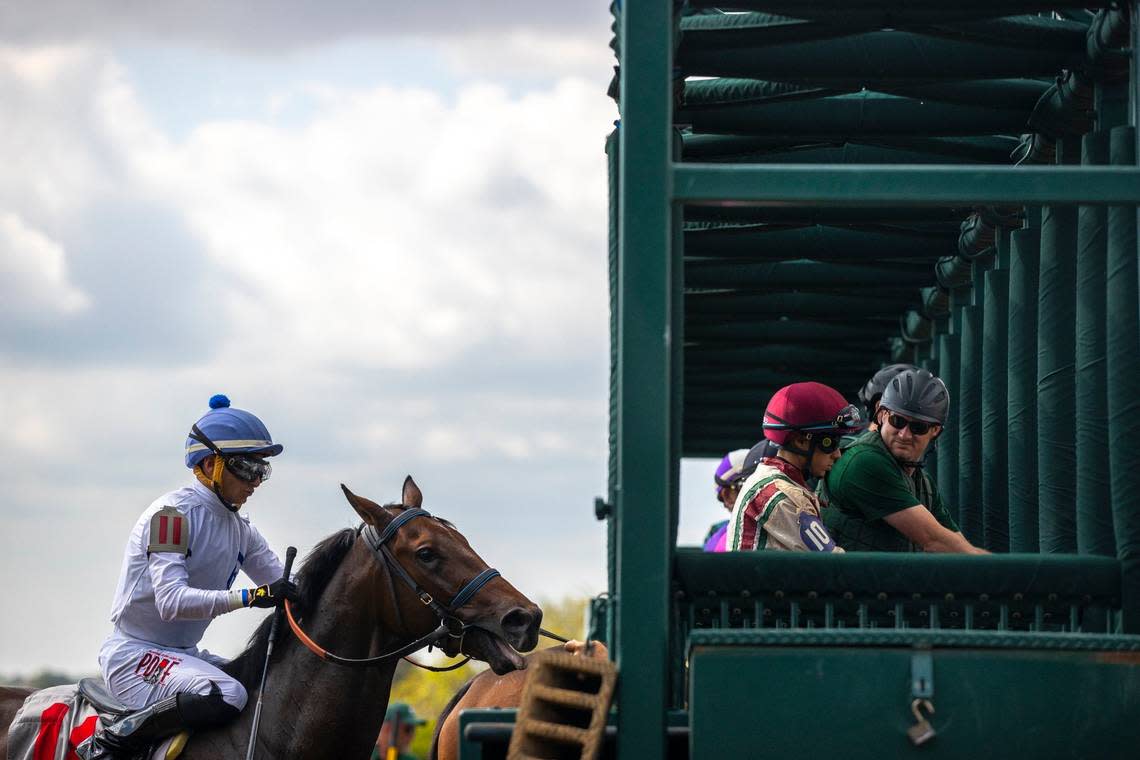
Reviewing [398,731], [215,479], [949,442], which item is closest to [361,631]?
[215,479]

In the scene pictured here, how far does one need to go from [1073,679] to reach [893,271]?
5004 mm

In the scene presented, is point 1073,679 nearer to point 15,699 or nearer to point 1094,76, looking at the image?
point 1094,76

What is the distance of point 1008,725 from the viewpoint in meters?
3.44

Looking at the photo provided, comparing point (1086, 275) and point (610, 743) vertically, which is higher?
point (1086, 275)

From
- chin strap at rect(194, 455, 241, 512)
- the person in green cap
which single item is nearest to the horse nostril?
chin strap at rect(194, 455, 241, 512)

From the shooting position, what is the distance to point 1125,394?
4.12 metres

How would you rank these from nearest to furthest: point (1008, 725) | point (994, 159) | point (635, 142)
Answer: point (1008, 725)
point (635, 142)
point (994, 159)

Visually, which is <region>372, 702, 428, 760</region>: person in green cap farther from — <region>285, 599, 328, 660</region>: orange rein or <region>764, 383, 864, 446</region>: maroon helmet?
<region>764, 383, 864, 446</region>: maroon helmet

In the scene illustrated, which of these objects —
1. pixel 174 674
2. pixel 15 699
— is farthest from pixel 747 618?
pixel 15 699

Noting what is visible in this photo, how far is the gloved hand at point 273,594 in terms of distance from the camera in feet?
20.0

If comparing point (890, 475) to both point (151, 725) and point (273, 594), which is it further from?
point (151, 725)

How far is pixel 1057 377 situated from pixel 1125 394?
2.83ft

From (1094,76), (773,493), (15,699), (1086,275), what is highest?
(1094,76)

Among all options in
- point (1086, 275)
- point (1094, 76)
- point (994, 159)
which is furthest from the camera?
point (994, 159)
